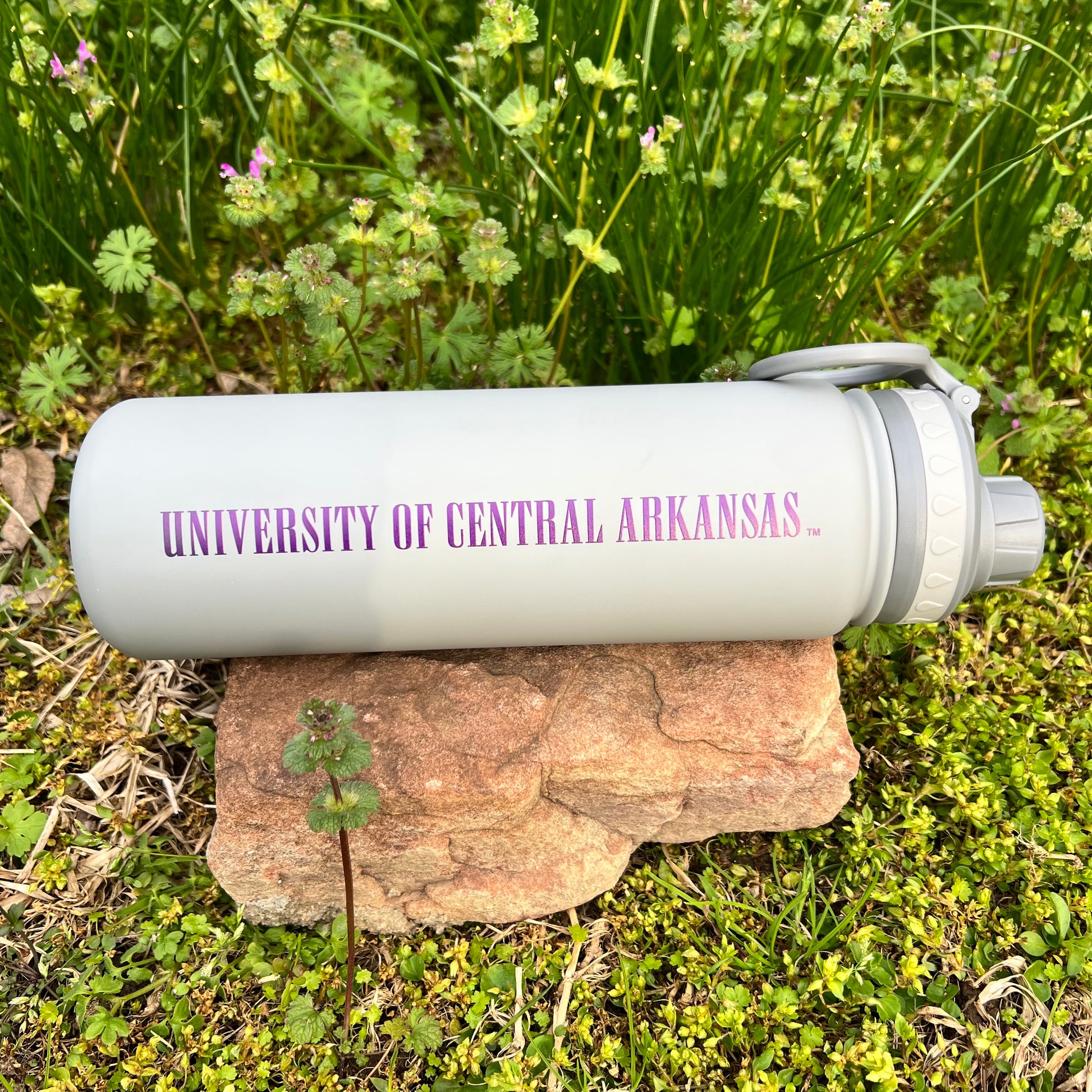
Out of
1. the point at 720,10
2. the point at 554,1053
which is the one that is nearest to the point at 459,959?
the point at 554,1053

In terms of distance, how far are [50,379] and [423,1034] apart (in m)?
1.86

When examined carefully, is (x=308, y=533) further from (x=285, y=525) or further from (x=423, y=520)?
(x=423, y=520)

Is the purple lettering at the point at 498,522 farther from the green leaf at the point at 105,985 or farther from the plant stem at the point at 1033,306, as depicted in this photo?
the plant stem at the point at 1033,306

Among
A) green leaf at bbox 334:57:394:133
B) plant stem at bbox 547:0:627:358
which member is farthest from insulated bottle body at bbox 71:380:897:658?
green leaf at bbox 334:57:394:133

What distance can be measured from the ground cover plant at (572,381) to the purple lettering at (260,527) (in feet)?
1.63

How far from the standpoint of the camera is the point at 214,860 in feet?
5.92

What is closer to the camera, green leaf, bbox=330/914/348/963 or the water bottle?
the water bottle

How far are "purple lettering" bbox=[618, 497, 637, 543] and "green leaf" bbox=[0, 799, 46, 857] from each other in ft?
5.08

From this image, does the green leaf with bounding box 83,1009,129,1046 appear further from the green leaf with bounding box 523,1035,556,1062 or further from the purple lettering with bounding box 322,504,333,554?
the purple lettering with bounding box 322,504,333,554

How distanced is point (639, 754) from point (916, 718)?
0.77 metres

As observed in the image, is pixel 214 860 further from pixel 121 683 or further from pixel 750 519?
pixel 750 519

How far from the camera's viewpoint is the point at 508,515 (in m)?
1.60

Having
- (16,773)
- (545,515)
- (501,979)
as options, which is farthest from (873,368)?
(16,773)

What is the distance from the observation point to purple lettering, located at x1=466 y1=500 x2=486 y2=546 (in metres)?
1.60
